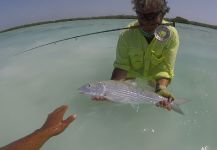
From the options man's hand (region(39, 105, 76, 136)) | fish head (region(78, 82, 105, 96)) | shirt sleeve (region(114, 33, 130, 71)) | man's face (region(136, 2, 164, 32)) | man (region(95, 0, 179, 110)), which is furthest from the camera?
shirt sleeve (region(114, 33, 130, 71))

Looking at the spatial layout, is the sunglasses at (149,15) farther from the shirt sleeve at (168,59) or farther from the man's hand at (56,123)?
the man's hand at (56,123)

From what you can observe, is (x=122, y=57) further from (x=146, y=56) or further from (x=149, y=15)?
(x=149, y=15)

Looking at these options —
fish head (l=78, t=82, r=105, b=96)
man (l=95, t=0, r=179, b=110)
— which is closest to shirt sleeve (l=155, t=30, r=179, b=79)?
man (l=95, t=0, r=179, b=110)

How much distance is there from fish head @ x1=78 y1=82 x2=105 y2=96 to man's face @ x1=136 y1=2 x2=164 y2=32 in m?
1.06

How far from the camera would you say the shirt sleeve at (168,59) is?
14.7 ft

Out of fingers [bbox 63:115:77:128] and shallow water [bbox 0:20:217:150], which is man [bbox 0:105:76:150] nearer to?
fingers [bbox 63:115:77:128]

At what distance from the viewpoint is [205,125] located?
4262 millimetres

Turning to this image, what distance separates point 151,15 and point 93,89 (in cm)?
118

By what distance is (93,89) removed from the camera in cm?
334

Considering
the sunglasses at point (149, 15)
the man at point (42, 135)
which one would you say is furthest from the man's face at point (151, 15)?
the man at point (42, 135)

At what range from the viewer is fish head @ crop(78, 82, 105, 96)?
131 inches

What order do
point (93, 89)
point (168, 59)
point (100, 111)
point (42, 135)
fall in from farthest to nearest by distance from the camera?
point (100, 111), point (168, 59), point (93, 89), point (42, 135)

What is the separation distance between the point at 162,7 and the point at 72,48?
17.8ft

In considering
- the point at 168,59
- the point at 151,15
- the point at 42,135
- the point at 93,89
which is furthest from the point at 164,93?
the point at 42,135
